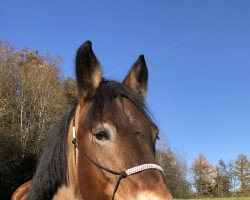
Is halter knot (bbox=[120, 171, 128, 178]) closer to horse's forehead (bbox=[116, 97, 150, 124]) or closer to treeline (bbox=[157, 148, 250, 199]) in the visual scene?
horse's forehead (bbox=[116, 97, 150, 124])

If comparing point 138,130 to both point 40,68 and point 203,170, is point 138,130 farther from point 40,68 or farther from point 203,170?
point 203,170

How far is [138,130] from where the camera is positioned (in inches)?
118

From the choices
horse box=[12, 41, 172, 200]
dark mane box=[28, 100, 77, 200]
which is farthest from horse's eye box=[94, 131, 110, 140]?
dark mane box=[28, 100, 77, 200]

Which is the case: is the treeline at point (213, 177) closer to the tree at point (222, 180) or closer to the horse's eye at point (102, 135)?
the tree at point (222, 180)

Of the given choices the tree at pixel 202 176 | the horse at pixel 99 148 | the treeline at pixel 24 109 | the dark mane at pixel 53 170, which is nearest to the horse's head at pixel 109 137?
the horse at pixel 99 148

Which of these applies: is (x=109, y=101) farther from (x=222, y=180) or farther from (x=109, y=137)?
(x=222, y=180)

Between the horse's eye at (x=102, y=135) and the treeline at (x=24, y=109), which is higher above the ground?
the treeline at (x=24, y=109)

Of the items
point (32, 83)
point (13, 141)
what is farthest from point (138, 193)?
point (32, 83)

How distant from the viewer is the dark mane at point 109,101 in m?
3.13

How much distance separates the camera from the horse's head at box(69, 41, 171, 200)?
2.73 meters

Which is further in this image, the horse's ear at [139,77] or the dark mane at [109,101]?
the horse's ear at [139,77]

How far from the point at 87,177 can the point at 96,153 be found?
0.82 feet

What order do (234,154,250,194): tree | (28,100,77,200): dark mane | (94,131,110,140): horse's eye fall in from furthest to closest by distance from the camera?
(234,154,250,194): tree → (28,100,77,200): dark mane → (94,131,110,140): horse's eye

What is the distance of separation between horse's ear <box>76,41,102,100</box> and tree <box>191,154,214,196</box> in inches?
2599
